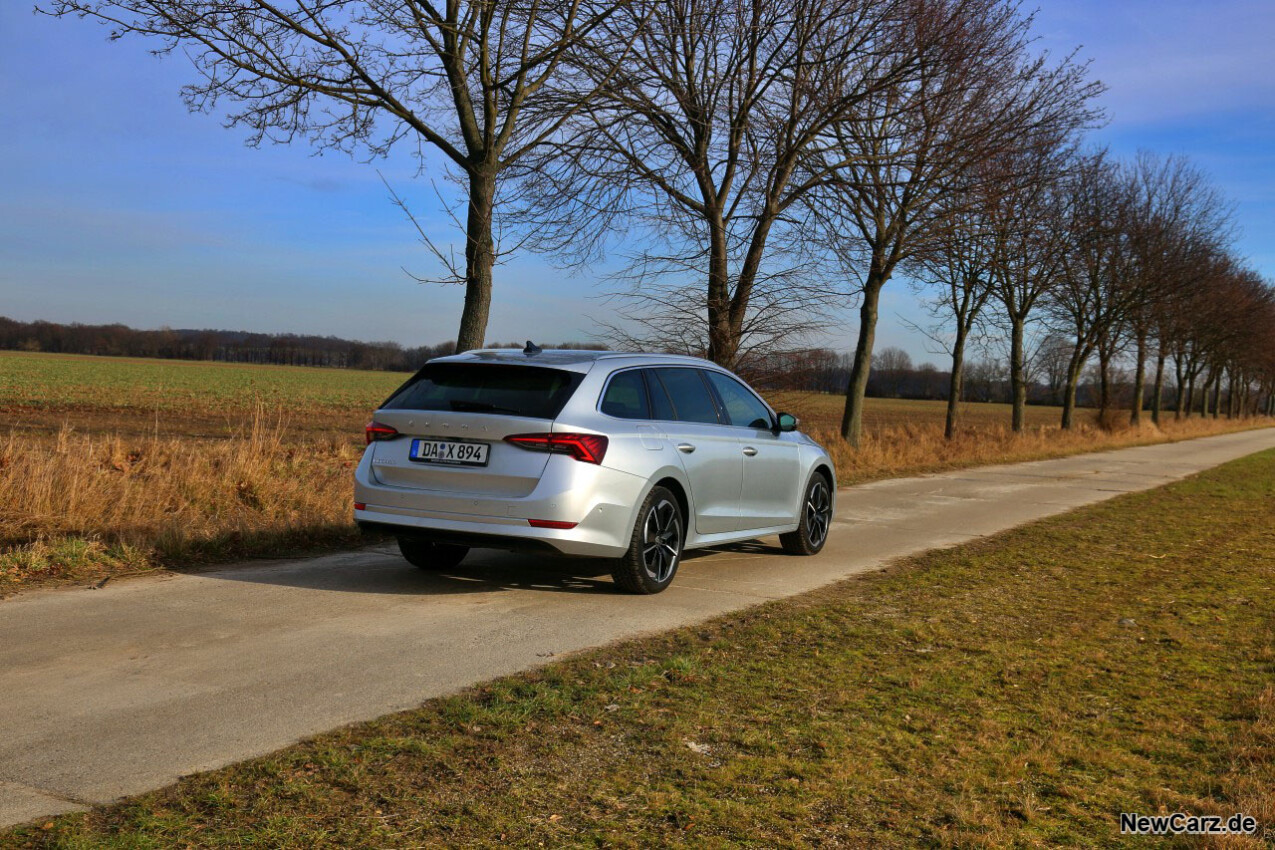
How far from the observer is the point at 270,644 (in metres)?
5.70

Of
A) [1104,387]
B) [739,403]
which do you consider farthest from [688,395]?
[1104,387]

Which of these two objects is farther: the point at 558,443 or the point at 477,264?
the point at 477,264

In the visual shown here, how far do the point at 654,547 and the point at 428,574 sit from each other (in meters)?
1.74

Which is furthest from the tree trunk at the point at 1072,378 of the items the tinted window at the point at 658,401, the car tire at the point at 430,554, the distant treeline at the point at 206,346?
the distant treeline at the point at 206,346

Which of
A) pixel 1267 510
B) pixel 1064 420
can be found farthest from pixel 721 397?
pixel 1064 420

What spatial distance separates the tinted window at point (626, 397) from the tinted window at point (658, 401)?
0.24 ft

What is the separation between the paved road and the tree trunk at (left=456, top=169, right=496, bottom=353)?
3776mm

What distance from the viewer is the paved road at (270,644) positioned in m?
4.03

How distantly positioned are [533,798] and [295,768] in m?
0.90

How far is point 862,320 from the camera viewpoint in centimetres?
2273

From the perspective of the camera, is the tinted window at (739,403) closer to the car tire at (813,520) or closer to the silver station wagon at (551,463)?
the silver station wagon at (551,463)

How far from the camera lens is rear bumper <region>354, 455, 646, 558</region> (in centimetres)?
674

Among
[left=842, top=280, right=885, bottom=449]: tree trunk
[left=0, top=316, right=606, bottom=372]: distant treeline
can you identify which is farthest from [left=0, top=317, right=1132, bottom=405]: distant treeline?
[left=842, top=280, right=885, bottom=449]: tree trunk

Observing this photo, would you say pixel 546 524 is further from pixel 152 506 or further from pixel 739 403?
pixel 152 506
